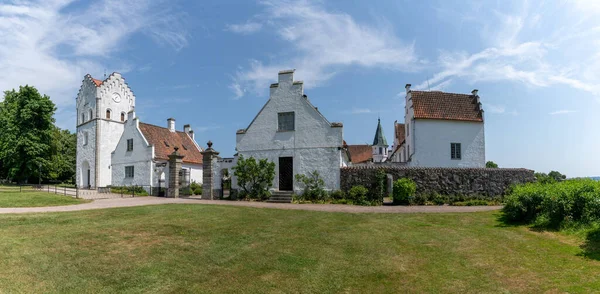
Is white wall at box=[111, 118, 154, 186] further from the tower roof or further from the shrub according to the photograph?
the tower roof

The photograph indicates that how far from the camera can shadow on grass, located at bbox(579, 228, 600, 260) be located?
781cm

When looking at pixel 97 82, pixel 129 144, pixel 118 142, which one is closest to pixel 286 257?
pixel 129 144

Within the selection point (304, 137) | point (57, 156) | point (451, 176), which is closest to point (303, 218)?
point (304, 137)

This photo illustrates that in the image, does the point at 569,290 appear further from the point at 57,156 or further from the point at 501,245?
the point at 57,156

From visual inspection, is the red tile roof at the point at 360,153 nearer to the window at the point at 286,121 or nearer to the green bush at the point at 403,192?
the window at the point at 286,121

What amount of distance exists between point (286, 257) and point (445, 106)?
24.6 meters

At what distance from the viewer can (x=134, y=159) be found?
3284 centimetres

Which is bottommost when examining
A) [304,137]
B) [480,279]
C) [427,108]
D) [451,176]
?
[480,279]

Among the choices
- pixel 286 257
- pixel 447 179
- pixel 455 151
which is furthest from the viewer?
pixel 455 151

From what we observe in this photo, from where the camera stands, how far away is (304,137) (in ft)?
74.7

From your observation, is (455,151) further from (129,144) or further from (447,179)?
(129,144)

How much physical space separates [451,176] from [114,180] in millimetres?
30652

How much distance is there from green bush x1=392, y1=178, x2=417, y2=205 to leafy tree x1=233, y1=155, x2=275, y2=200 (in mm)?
7855

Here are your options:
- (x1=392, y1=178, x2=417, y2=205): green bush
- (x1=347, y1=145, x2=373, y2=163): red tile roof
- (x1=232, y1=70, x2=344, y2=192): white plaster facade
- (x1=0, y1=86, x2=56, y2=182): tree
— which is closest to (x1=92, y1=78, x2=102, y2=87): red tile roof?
(x1=0, y1=86, x2=56, y2=182): tree
